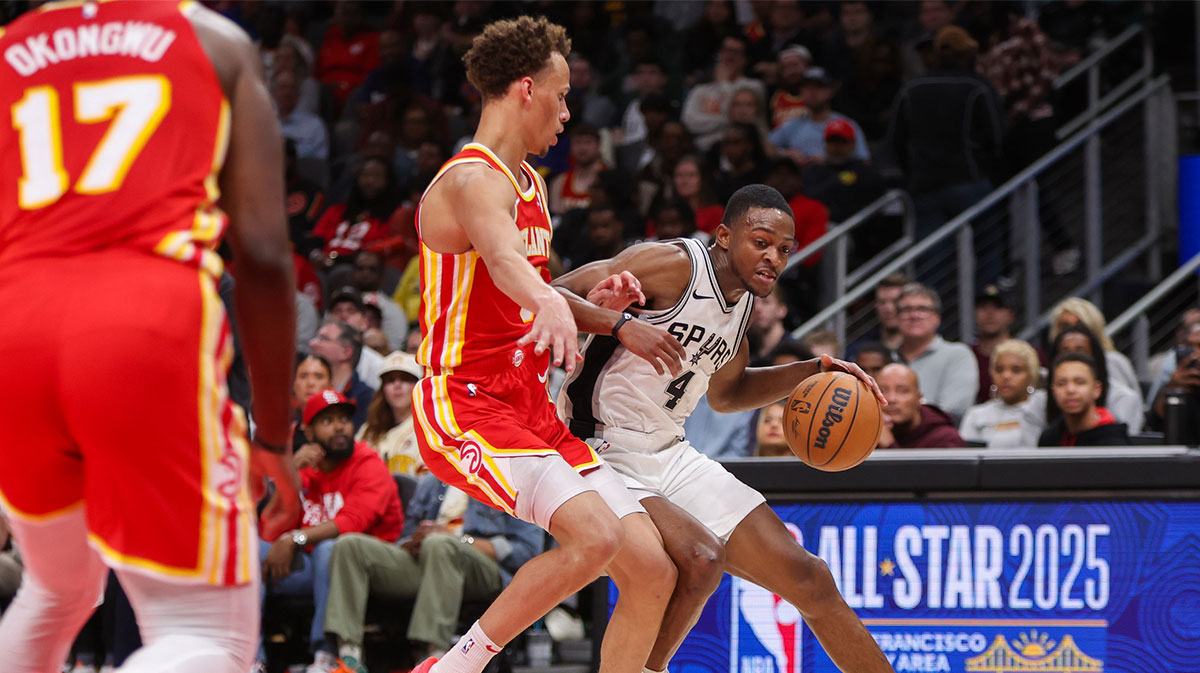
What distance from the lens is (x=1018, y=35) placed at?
35.6 feet

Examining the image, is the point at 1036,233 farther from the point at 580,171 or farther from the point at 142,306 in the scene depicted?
the point at 142,306

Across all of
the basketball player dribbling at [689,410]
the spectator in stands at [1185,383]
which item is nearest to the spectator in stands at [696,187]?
the spectator in stands at [1185,383]

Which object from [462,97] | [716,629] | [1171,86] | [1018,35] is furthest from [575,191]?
[716,629]

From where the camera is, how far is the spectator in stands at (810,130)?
1130 cm

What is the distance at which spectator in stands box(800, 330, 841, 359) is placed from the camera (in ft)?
27.9

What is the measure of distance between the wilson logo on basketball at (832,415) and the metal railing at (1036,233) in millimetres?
4337

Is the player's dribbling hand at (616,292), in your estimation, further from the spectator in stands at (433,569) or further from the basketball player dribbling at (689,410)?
the spectator in stands at (433,569)

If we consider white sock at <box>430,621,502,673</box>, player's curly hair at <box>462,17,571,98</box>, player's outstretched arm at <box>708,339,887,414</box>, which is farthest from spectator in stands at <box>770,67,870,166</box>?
white sock at <box>430,621,502,673</box>

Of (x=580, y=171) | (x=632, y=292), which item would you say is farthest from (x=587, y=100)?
(x=632, y=292)

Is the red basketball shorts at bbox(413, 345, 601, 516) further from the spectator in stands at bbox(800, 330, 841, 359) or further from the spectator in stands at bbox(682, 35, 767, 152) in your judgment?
the spectator in stands at bbox(682, 35, 767, 152)

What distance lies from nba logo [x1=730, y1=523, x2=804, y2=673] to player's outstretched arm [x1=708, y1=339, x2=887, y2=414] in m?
1.04

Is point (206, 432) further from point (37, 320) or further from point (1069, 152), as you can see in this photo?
point (1069, 152)

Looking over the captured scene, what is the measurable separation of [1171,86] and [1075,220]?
5.53ft

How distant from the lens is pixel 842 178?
10.7 meters
